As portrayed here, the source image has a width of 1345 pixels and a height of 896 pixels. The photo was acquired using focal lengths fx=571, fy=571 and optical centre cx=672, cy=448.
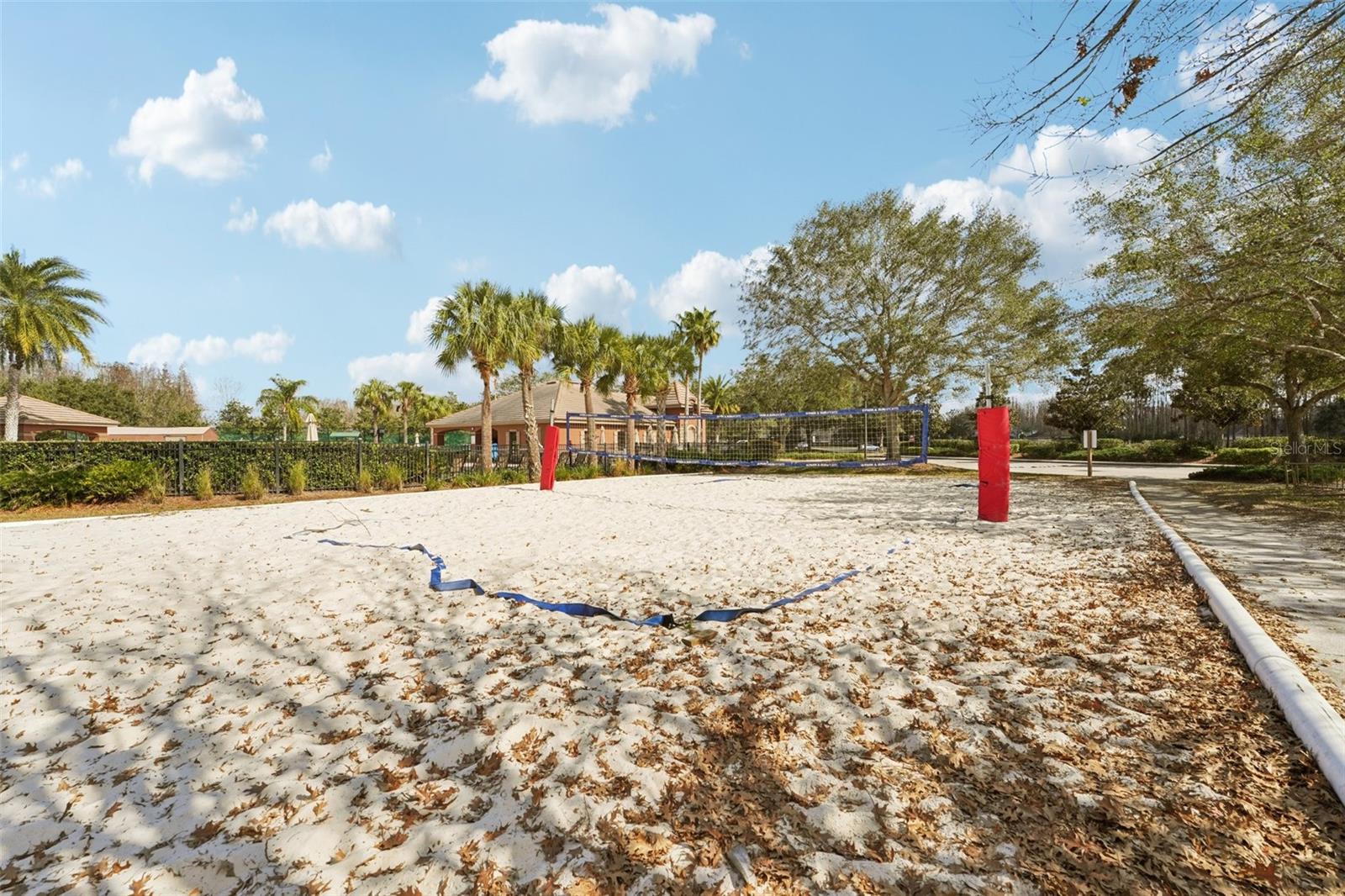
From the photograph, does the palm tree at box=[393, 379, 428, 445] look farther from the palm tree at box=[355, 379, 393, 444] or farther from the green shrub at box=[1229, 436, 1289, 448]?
the green shrub at box=[1229, 436, 1289, 448]

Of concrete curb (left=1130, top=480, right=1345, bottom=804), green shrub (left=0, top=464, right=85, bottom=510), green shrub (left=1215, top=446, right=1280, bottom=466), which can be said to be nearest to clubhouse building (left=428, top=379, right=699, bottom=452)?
green shrub (left=0, top=464, right=85, bottom=510)

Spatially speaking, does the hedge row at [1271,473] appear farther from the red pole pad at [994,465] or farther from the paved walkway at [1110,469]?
the red pole pad at [994,465]

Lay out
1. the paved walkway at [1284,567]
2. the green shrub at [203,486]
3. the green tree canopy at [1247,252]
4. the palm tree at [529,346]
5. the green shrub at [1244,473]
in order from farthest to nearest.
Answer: the palm tree at [529,346]
the green shrub at [1244,473]
the green shrub at [203,486]
the green tree canopy at [1247,252]
the paved walkway at [1284,567]

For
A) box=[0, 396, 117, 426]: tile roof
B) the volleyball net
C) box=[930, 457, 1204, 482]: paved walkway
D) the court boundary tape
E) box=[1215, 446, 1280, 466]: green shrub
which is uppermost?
box=[0, 396, 117, 426]: tile roof

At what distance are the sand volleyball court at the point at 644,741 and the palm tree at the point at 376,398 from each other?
46518 millimetres

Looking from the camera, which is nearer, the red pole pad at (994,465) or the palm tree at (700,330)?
the red pole pad at (994,465)

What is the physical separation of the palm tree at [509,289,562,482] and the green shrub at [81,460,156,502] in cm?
896

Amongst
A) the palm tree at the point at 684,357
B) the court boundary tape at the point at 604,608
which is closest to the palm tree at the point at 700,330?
the palm tree at the point at 684,357

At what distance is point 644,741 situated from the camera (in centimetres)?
241

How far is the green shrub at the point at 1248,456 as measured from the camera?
66.9 ft

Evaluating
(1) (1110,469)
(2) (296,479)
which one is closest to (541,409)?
(2) (296,479)

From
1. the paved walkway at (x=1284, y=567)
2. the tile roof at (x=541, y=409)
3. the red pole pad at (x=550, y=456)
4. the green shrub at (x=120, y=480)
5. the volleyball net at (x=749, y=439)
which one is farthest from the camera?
the tile roof at (x=541, y=409)

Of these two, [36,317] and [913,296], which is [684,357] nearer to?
[913,296]

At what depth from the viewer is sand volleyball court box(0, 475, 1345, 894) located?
1.72 m
